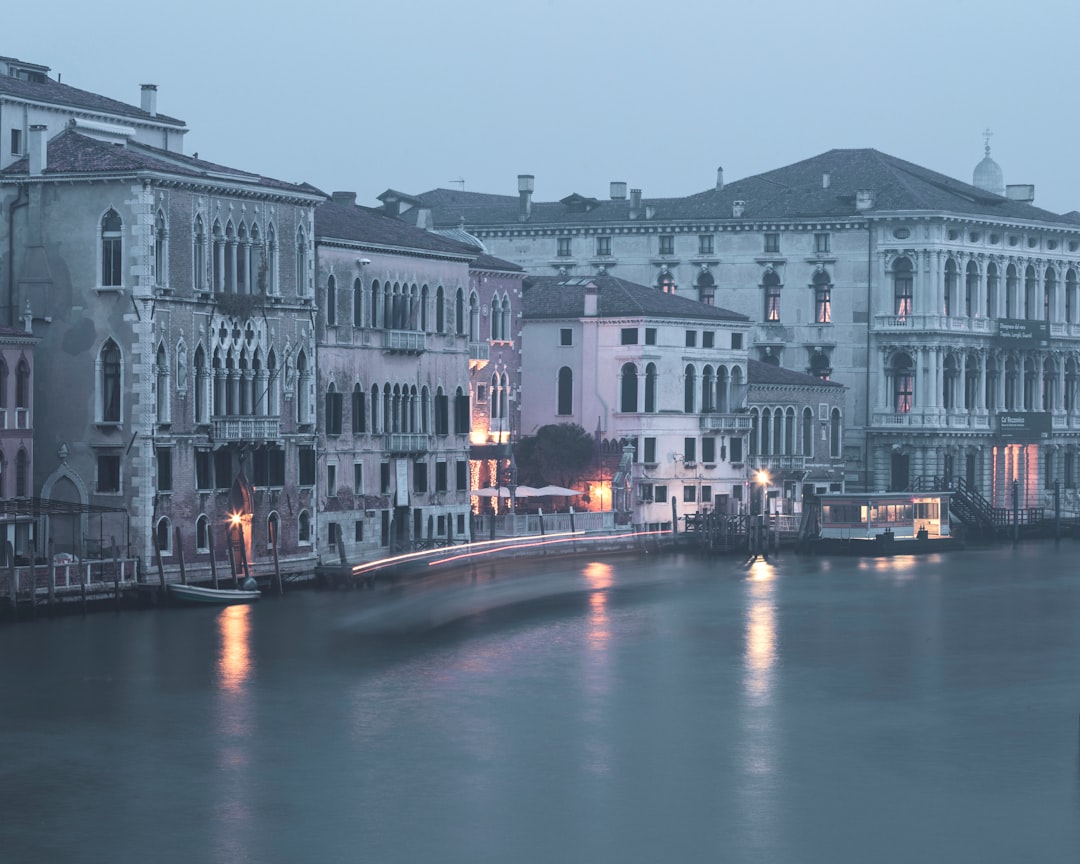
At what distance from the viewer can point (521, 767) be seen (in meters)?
39.5

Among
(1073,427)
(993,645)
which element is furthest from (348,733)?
(1073,427)

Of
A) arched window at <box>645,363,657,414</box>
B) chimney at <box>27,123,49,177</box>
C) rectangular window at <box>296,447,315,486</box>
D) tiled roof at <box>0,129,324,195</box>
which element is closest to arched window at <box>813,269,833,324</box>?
arched window at <box>645,363,657,414</box>

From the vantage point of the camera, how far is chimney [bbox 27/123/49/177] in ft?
192

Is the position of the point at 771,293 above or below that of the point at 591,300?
above

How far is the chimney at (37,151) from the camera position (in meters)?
58.6

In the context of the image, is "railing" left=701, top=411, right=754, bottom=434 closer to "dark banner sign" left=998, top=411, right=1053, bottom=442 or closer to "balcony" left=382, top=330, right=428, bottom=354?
"dark banner sign" left=998, top=411, right=1053, bottom=442

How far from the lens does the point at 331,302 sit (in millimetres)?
66812

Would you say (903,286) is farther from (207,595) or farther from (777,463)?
(207,595)

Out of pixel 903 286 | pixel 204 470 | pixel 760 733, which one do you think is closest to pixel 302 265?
pixel 204 470

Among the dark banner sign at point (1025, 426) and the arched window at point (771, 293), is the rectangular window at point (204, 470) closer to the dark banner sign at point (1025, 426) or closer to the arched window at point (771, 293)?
the arched window at point (771, 293)

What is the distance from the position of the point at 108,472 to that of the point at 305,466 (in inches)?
279

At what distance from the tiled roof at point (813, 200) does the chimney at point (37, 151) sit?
38.1m

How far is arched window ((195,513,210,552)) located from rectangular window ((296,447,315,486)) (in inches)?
170

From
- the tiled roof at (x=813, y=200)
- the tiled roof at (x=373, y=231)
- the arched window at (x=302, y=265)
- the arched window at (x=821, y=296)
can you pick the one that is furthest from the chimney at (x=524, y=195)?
the arched window at (x=302, y=265)
